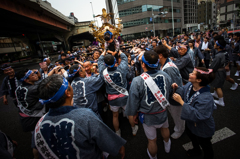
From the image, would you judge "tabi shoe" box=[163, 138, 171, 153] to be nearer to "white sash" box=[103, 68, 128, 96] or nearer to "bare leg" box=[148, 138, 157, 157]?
"bare leg" box=[148, 138, 157, 157]

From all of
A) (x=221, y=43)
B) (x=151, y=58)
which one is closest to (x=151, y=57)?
(x=151, y=58)

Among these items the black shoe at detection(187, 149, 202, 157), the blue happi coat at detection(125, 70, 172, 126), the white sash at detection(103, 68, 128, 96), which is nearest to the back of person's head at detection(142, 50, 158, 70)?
the blue happi coat at detection(125, 70, 172, 126)

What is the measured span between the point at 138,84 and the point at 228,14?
71.3 m

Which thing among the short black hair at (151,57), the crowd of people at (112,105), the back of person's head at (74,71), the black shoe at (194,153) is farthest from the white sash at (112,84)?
the black shoe at (194,153)

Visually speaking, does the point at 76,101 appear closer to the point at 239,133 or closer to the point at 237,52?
the point at 239,133

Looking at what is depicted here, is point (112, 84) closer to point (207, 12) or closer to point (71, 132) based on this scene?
point (71, 132)

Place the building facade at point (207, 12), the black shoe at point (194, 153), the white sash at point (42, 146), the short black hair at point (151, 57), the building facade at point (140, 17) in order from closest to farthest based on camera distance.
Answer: the white sash at point (42, 146), the short black hair at point (151, 57), the black shoe at point (194, 153), the building facade at point (140, 17), the building facade at point (207, 12)

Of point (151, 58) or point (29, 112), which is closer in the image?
point (151, 58)

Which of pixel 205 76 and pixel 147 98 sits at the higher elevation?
pixel 205 76

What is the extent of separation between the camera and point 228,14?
48031mm

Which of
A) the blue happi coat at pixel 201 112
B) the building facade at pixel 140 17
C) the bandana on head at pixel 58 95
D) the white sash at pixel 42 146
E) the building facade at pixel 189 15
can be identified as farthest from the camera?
the building facade at pixel 189 15

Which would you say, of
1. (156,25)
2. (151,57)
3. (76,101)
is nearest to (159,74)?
(151,57)

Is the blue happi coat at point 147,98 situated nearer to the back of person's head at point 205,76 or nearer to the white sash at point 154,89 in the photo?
the white sash at point 154,89

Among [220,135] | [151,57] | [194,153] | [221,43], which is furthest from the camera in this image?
[221,43]
